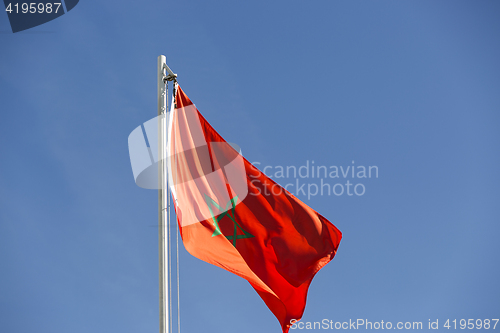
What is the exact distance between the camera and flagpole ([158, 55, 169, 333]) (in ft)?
31.0

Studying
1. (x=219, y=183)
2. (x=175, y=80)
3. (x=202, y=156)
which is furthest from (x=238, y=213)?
(x=175, y=80)

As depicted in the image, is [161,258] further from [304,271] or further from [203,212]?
[304,271]

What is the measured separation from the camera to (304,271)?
11.9 metres

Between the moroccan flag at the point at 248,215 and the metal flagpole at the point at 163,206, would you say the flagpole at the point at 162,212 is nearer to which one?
the metal flagpole at the point at 163,206

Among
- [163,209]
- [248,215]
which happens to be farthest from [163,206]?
[248,215]

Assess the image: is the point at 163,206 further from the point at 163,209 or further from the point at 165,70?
the point at 165,70

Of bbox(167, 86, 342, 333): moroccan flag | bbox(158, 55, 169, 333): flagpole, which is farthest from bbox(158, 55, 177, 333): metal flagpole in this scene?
bbox(167, 86, 342, 333): moroccan flag

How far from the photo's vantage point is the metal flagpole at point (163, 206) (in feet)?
31.0

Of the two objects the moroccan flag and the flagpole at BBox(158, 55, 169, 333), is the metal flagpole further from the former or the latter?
the moroccan flag

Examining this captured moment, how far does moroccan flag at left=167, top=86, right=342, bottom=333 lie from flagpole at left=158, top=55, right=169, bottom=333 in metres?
0.27

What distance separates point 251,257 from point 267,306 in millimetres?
1247

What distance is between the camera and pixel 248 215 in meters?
11.9

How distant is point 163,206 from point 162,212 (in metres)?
0.12

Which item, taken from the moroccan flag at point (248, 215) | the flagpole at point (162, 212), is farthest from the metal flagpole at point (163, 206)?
the moroccan flag at point (248, 215)
